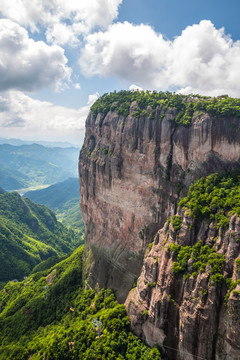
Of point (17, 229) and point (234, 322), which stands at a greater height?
point (234, 322)

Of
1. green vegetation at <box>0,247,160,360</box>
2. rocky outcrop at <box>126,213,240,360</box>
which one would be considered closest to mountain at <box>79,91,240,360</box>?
rocky outcrop at <box>126,213,240,360</box>

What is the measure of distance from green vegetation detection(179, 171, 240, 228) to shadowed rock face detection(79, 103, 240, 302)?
2261 mm

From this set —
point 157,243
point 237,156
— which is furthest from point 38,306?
point 237,156

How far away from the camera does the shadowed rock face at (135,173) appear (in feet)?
125

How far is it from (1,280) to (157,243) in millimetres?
92304

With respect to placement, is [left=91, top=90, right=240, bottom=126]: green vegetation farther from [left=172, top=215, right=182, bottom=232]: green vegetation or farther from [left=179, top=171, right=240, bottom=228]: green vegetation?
[left=172, top=215, right=182, bottom=232]: green vegetation

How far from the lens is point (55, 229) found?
173000mm

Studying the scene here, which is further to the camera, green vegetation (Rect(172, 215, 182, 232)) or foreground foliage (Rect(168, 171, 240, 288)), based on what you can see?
green vegetation (Rect(172, 215, 182, 232))

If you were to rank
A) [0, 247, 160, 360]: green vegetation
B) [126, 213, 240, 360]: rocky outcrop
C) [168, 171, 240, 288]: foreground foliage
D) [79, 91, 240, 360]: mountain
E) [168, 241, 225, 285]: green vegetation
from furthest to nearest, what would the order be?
[0, 247, 160, 360]: green vegetation → [168, 171, 240, 288]: foreground foliage → [79, 91, 240, 360]: mountain → [168, 241, 225, 285]: green vegetation → [126, 213, 240, 360]: rocky outcrop

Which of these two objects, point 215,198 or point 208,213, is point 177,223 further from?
point 215,198

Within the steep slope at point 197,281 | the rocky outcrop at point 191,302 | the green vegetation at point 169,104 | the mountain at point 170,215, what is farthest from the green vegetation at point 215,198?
the green vegetation at point 169,104

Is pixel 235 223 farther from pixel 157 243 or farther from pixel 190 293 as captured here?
pixel 157 243

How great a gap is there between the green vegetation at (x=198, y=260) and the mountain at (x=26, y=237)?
96.3 metres

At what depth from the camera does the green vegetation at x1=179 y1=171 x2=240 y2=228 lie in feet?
102
